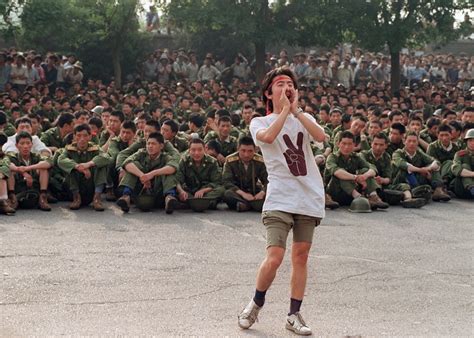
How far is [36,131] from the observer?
13.4 metres

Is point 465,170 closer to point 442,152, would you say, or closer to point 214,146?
point 442,152

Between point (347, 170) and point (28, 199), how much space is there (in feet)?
12.7

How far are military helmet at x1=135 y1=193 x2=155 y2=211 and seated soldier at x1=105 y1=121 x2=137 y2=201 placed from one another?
2.62 ft

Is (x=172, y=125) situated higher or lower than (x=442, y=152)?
higher

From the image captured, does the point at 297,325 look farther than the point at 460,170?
No

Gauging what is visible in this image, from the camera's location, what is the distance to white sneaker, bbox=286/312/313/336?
5668 mm

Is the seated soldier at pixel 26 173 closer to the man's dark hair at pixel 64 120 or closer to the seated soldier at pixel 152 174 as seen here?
the seated soldier at pixel 152 174

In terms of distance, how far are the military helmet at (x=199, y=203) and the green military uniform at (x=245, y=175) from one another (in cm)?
35

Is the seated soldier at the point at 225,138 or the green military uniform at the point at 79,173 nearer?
the green military uniform at the point at 79,173

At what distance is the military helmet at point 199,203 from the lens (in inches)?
429

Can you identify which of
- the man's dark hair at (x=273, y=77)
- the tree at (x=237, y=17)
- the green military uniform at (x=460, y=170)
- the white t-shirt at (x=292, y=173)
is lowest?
the green military uniform at (x=460, y=170)

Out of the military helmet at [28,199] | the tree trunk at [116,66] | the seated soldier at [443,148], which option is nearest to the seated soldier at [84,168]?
the military helmet at [28,199]

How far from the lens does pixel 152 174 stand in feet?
35.9

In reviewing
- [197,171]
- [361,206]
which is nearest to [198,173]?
[197,171]
